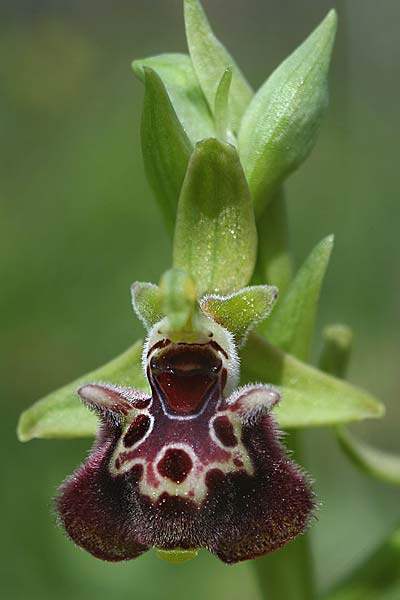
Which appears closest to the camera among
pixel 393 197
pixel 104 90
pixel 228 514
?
pixel 228 514

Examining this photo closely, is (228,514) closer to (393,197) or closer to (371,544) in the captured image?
(371,544)

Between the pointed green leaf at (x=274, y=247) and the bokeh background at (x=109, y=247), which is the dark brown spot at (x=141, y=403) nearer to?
the pointed green leaf at (x=274, y=247)

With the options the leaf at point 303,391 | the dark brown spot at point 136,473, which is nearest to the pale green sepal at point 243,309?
the leaf at point 303,391

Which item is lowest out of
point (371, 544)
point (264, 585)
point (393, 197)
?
point (371, 544)

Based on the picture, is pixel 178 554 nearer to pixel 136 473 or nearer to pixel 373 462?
pixel 136 473

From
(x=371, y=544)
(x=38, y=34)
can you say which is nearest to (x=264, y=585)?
(x=371, y=544)
